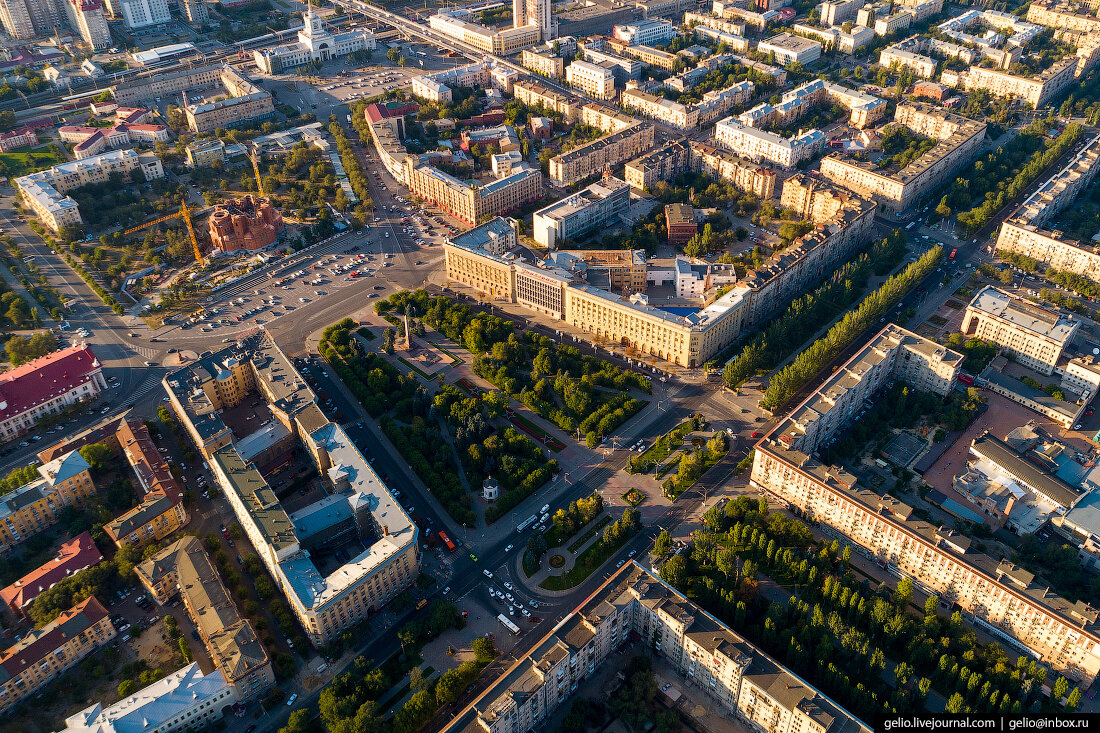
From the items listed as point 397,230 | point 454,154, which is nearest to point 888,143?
point 454,154

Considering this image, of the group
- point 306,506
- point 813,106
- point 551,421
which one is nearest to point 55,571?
point 306,506

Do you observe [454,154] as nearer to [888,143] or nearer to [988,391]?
[888,143]

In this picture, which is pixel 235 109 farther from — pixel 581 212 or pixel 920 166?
pixel 920 166

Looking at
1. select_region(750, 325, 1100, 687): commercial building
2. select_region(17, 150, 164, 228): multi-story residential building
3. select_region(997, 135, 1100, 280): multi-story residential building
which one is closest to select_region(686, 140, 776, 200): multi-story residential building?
select_region(997, 135, 1100, 280): multi-story residential building

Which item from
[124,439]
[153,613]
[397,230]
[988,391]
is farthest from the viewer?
[397,230]

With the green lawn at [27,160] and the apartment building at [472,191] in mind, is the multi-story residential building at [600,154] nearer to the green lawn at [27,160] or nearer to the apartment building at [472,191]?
the apartment building at [472,191]

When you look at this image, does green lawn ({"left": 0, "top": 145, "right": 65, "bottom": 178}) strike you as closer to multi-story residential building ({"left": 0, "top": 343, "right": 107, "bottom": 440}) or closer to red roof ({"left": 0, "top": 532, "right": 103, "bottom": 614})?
multi-story residential building ({"left": 0, "top": 343, "right": 107, "bottom": 440})
